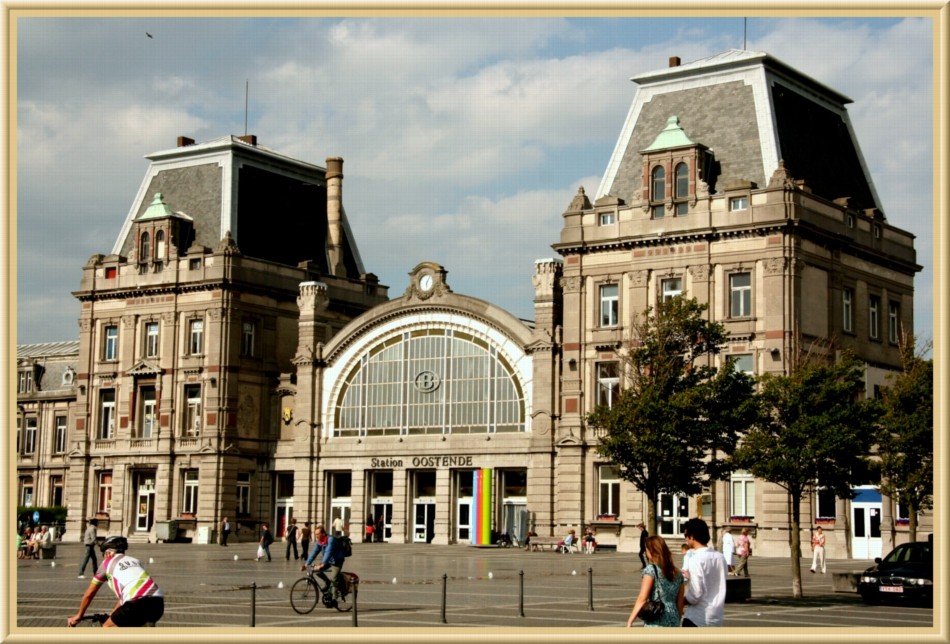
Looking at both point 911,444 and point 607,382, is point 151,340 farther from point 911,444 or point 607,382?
point 911,444

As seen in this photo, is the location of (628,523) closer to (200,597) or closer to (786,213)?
(786,213)

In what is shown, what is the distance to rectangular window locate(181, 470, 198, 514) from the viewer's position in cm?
8769

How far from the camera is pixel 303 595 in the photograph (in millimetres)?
35531

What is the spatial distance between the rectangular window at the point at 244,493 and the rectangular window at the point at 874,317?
36.7m

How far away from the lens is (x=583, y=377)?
73.9 meters

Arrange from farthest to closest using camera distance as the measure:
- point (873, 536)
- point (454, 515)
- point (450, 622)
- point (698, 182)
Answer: point (454, 515), point (698, 182), point (873, 536), point (450, 622)

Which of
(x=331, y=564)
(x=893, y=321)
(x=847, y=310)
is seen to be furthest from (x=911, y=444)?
(x=893, y=321)

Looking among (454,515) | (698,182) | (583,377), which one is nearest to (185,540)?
(454,515)

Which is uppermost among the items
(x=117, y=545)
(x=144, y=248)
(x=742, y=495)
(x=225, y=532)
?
(x=144, y=248)

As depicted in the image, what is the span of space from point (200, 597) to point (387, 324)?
45542 millimetres

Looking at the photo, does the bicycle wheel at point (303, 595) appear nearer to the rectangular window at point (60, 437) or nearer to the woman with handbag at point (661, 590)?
the woman with handbag at point (661, 590)

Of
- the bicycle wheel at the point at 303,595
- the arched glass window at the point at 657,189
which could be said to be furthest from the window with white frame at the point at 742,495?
the bicycle wheel at the point at 303,595

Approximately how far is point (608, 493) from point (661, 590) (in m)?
55.1

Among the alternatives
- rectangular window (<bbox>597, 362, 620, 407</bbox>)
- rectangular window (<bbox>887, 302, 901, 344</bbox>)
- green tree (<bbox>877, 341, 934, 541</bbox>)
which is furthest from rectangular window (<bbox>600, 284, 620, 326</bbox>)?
green tree (<bbox>877, 341, 934, 541</bbox>)
